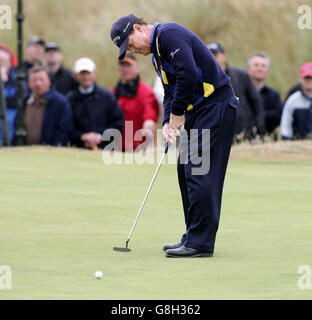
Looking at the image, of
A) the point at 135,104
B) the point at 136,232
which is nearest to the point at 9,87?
the point at 135,104

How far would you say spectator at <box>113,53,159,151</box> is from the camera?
1638 cm

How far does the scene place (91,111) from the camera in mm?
16094

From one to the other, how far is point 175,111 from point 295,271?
1.50 meters

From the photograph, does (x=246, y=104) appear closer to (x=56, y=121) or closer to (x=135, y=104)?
(x=135, y=104)

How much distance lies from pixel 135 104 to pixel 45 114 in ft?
5.20

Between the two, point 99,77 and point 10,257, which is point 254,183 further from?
point 99,77

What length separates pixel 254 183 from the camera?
12.5m

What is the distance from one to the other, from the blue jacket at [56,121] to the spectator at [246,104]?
243 cm
